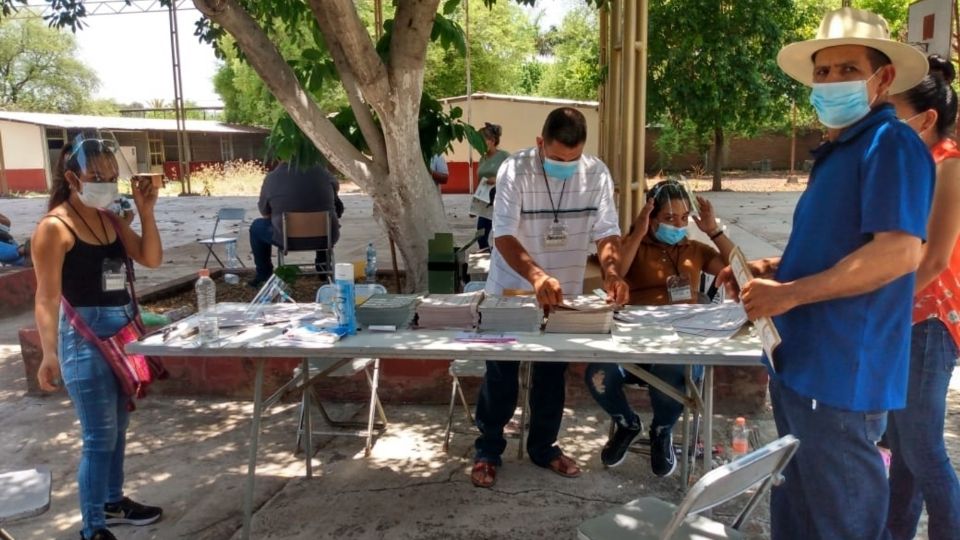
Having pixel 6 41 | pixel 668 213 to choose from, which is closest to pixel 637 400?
pixel 668 213

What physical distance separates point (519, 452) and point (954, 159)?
2.39 metres

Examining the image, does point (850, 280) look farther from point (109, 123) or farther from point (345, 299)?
point (109, 123)

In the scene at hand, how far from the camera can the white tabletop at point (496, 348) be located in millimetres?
2646

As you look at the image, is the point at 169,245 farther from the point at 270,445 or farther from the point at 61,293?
Result: the point at 61,293

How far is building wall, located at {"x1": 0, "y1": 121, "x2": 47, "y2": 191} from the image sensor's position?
28078 millimetres

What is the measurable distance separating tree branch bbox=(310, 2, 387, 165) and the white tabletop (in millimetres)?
2747

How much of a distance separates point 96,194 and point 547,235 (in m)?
1.88

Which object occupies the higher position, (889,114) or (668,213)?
(889,114)

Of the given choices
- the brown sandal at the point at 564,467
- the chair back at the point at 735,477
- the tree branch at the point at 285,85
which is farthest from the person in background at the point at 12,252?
the chair back at the point at 735,477

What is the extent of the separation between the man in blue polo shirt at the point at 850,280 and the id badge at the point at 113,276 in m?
2.34

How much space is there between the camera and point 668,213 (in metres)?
3.58

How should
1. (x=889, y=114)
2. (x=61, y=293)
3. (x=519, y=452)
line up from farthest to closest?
(x=519, y=452) < (x=61, y=293) < (x=889, y=114)

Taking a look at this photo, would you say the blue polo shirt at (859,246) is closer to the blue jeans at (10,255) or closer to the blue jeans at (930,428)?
the blue jeans at (930,428)

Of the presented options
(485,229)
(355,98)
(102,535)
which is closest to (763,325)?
(102,535)
